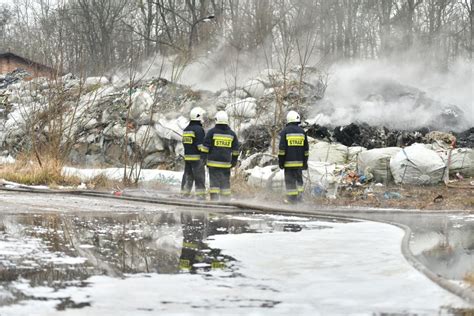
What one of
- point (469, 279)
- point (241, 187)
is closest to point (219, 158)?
point (241, 187)

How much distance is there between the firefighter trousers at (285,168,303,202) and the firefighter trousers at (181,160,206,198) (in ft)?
4.98

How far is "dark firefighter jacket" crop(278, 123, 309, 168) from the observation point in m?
10.4

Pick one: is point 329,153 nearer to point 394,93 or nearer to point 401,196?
point 401,196

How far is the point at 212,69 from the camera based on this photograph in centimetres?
2427

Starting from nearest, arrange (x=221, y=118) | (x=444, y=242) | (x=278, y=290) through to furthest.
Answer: (x=278, y=290), (x=444, y=242), (x=221, y=118)

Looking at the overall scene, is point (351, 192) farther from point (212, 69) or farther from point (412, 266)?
point (212, 69)

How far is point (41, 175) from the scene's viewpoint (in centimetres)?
1267

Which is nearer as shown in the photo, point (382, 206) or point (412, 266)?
point (412, 266)

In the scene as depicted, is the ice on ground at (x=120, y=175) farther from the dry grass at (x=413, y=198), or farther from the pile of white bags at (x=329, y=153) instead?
the dry grass at (x=413, y=198)

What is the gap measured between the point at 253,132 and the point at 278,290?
1329 cm

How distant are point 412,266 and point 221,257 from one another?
4.85ft

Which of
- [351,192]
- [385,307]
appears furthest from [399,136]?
[385,307]

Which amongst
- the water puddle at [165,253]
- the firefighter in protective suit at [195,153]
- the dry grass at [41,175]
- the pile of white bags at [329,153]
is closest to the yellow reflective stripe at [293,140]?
the firefighter in protective suit at [195,153]

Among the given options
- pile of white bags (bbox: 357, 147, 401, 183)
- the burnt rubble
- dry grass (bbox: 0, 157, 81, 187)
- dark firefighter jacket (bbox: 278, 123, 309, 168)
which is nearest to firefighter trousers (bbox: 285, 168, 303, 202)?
dark firefighter jacket (bbox: 278, 123, 309, 168)
